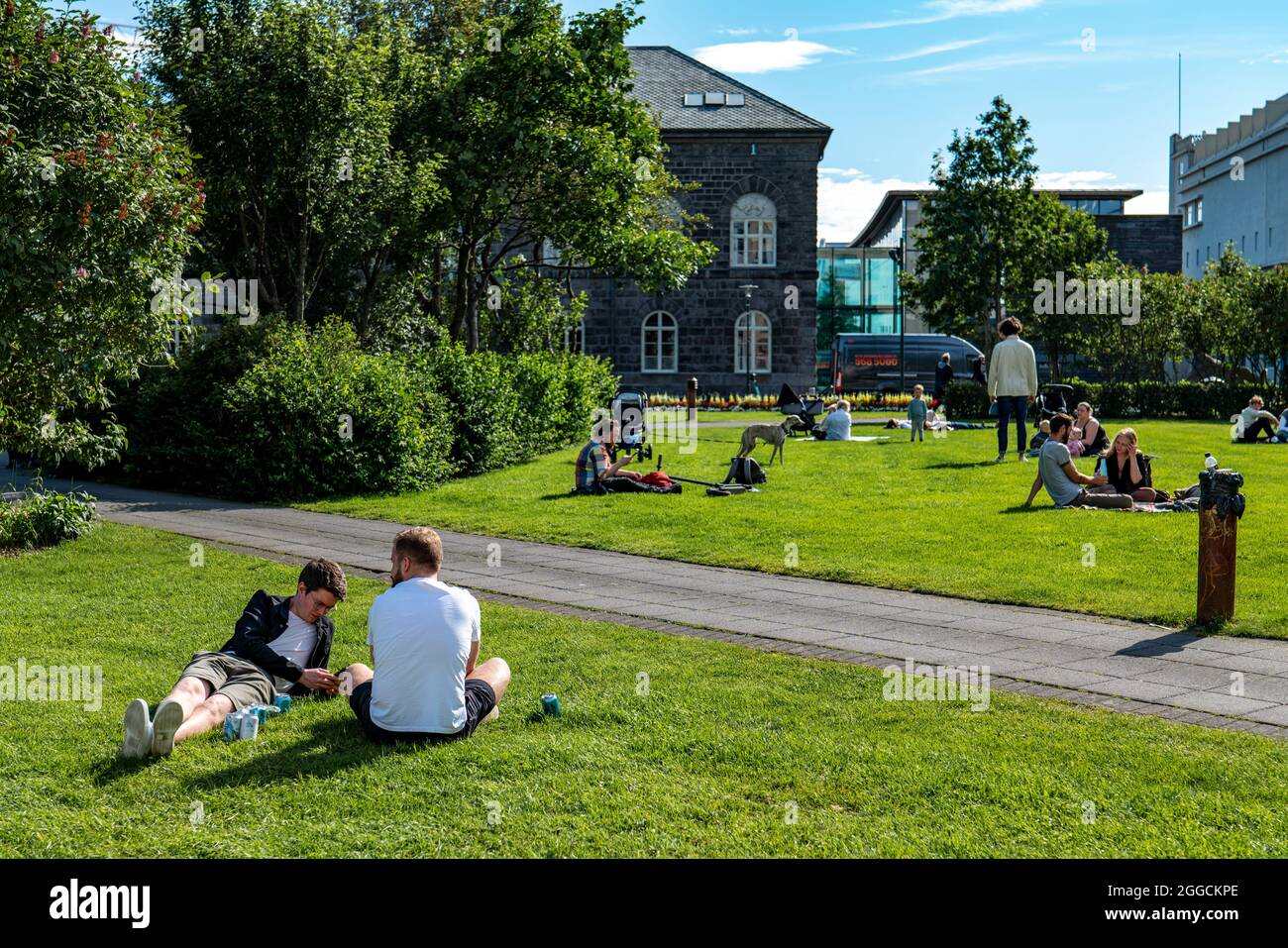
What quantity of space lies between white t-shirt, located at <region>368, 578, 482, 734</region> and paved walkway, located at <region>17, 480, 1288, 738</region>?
283cm

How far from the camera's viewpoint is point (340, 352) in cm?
1878

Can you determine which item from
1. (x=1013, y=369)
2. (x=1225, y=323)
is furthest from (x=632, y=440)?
(x=1225, y=323)

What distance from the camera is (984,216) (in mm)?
42094

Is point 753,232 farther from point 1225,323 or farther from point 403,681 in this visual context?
point 403,681

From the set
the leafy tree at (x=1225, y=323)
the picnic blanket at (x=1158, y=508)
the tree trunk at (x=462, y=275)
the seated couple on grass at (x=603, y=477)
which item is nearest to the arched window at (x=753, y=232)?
the leafy tree at (x=1225, y=323)

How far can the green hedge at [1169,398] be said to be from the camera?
3665 centimetres

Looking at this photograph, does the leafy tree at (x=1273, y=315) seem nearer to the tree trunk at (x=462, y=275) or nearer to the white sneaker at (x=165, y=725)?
the tree trunk at (x=462, y=275)

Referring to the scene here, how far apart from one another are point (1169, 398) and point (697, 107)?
2467 centimetres
